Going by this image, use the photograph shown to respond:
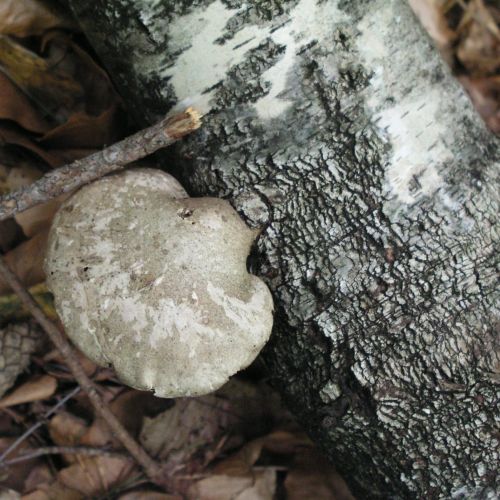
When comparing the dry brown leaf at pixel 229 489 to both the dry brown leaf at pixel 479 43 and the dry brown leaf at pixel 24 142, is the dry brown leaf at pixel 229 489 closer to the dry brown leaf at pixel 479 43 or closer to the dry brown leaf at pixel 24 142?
the dry brown leaf at pixel 24 142

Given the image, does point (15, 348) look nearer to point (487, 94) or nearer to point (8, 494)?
point (8, 494)

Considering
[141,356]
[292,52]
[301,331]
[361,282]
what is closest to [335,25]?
[292,52]

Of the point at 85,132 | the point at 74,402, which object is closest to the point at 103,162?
the point at 85,132

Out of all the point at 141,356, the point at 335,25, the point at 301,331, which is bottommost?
the point at 301,331

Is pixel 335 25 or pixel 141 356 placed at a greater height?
pixel 335 25

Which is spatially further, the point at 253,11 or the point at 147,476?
the point at 147,476

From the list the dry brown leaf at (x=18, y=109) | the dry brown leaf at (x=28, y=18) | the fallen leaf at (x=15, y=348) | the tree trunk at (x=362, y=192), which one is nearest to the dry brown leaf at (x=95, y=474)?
the fallen leaf at (x=15, y=348)

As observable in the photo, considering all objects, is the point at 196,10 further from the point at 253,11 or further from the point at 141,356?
the point at 141,356
